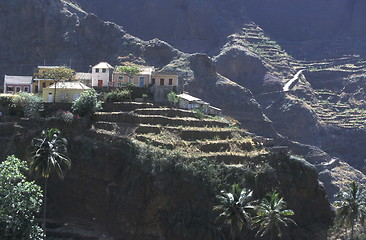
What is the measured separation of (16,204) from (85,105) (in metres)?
35.0

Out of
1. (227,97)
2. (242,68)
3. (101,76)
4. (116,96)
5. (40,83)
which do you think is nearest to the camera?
(116,96)

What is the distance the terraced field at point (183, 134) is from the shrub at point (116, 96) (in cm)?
486

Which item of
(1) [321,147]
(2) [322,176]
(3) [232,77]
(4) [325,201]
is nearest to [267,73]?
(3) [232,77]

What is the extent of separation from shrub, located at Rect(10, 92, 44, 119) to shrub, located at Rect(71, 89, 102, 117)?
5249mm

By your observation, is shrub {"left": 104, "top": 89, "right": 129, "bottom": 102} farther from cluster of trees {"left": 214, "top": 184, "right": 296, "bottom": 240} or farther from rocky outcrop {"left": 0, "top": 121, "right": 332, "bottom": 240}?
cluster of trees {"left": 214, "top": 184, "right": 296, "bottom": 240}

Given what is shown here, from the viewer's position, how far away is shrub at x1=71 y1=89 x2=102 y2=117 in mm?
94688

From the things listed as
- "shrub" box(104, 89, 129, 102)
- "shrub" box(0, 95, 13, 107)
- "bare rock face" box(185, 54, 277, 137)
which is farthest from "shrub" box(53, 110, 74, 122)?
"bare rock face" box(185, 54, 277, 137)

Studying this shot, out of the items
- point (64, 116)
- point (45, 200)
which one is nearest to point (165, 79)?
point (64, 116)

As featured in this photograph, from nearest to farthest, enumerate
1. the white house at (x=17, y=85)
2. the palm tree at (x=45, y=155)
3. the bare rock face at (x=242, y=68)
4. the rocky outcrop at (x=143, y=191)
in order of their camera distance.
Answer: the palm tree at (x=45, y=155)
the rocky outcrop at (x=143, y=191)
the white house at (x=17, y=85)
the bare rock face at (x=242, y=68)

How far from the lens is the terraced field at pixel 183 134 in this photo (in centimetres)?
8944

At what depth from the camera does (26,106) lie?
314ft

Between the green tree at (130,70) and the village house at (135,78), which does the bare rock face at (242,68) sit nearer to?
the village house at (135,78)

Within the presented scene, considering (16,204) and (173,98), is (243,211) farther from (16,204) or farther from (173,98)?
(173,98)

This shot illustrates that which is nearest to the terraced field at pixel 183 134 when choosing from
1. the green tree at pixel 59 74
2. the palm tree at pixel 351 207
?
the green tree at pixel 59 74
